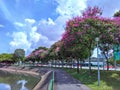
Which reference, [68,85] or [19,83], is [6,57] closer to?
[19,83]

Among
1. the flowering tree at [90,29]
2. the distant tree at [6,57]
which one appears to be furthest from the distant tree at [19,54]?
the flowering tree at [90,29]

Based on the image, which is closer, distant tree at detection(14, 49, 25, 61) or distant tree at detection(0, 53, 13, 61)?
distant tree at detection(14, 49, 25, 61)

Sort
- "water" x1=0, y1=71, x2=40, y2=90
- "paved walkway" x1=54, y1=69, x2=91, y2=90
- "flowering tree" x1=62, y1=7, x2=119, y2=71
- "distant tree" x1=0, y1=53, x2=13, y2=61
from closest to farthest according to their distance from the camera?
"paved walkway" x1=54, y1=69, x2=91, y2=90 → "flowering tree" x1=62, y1=7, x2=119, y2=71 → "water" x1=0, y1=71, x2=40, y2=90 → "distant tree" x1=0, y1=53, x2=13, y2=61

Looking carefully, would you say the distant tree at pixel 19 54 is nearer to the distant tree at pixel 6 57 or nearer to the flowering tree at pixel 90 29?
the distant tree at pixel 6 57

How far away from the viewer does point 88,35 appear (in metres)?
34.6

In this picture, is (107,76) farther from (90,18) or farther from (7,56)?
(7,56)

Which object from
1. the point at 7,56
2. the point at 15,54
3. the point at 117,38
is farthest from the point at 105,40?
the point at 7,56

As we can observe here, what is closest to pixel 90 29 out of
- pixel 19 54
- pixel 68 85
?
pixel 68 85

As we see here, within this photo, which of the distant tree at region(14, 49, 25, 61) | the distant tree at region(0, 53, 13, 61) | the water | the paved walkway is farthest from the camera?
the distant tree at region(0, 53, 13, 61)

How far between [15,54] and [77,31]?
123101 millimetres

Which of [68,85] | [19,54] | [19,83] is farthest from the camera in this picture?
[19,54]

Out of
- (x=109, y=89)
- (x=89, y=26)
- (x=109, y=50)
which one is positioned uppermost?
(x=89, y=26)

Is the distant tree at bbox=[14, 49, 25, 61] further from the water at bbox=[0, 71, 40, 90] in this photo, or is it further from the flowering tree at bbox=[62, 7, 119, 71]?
the flowering tree at bbox=[62, 7, 119, 71]

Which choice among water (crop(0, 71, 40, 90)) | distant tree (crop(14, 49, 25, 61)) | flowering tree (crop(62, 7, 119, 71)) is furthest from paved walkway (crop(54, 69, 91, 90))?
distant tree (crop(14, 49, 25, 61))
